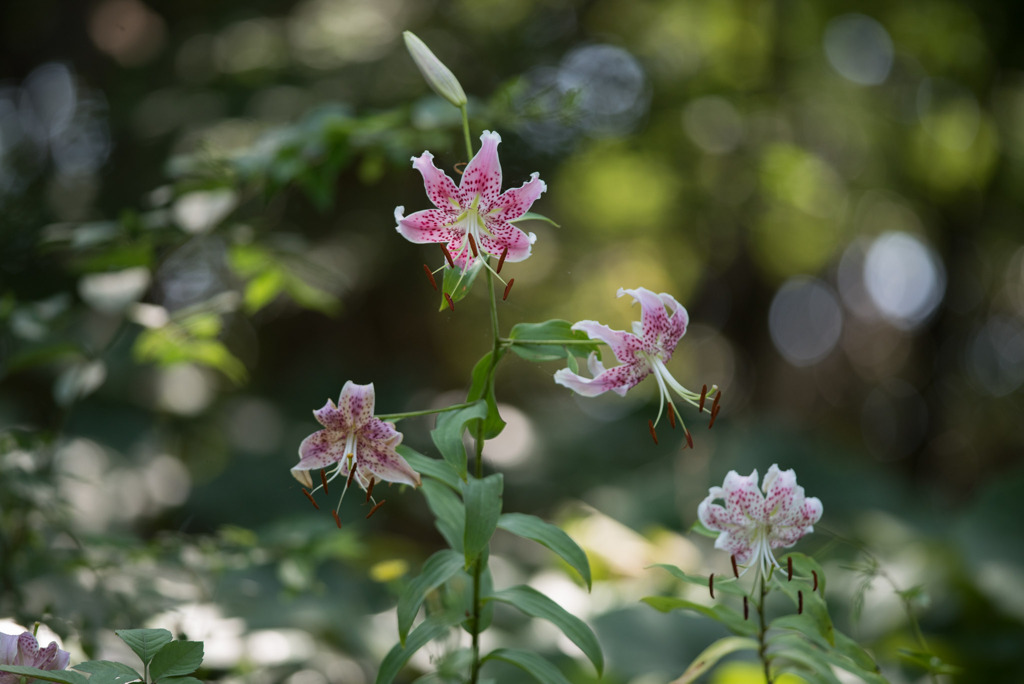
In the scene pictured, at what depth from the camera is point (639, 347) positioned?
50 centimetres

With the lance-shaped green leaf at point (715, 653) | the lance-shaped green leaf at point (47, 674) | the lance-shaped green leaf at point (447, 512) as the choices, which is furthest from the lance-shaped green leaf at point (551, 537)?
the lance-shaped green leaf at point (47, 674)

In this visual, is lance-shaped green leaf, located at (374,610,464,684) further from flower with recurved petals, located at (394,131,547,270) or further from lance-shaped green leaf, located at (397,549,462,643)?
flower with recurved petals, located at (394,131,547,270)

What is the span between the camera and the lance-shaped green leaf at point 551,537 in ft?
1.52

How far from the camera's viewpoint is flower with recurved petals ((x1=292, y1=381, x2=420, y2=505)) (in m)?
0.47

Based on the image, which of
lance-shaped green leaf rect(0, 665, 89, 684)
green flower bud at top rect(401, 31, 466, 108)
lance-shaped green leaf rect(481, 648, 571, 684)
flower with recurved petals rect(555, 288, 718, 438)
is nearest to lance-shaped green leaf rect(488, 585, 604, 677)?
lance-shaped green leaf rect(481, 648, 571, 684)

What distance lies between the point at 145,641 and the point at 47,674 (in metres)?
0.05

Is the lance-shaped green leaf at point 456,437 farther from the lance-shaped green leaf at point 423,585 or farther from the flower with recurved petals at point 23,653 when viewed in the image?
the flower with recurved petals at point 23,653

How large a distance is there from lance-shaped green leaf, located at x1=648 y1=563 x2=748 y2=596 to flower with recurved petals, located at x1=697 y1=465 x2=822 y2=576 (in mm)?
18

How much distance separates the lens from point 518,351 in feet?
1.60

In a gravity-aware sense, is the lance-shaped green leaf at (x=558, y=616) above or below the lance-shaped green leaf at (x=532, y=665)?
above

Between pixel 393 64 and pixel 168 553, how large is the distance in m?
2.17

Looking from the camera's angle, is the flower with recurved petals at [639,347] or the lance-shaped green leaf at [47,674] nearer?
the lance-shaped green leaf at [47,674]

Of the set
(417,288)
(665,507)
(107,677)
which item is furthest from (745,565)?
(417,288)

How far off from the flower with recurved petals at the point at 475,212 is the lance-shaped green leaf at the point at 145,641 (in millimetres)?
Answer: 292
